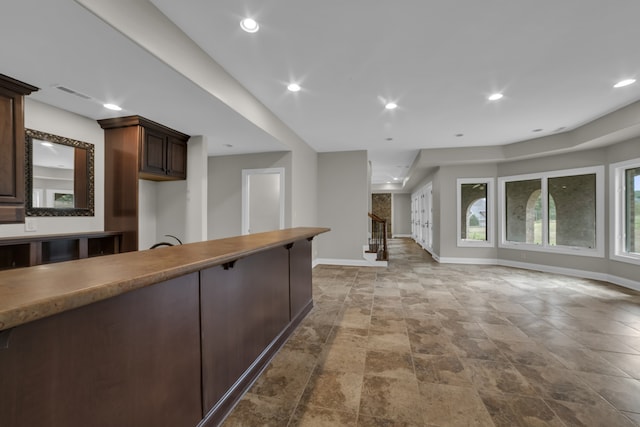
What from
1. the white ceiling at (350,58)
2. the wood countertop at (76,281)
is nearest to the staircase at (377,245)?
the white ceiling at (350,58)

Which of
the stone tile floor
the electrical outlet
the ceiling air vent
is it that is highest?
the ceiling air vent

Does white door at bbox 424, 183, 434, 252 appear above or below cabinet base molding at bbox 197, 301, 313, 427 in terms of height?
above

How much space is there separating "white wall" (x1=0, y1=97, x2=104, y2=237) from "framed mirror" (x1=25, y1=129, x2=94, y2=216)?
60 mm

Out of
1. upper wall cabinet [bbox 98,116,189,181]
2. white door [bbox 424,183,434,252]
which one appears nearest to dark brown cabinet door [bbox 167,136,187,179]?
upper wall cabinet [bbox 98,116,189,181]

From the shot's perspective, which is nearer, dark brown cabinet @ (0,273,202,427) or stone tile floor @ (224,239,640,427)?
dark brown cabinet @ (0,273,202,427)

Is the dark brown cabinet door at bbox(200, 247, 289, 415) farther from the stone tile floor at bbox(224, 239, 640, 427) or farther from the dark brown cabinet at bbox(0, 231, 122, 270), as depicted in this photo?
the dark brown cabinet at bbox(0, 231, 122, 270)

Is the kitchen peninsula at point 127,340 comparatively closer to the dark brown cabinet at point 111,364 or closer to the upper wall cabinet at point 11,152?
the dark brown cabinet at point 111,364

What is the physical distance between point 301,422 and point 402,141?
5107 mm

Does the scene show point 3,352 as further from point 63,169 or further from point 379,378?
point 63,169

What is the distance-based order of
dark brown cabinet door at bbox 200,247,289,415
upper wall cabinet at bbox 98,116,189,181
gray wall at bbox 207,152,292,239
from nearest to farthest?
dark brown cabinet door at bbox 200,247,289,415, upper wall cabinet at bbox 98,116,189,181, gray wall at bbox 207,152,292,239

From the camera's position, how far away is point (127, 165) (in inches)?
138

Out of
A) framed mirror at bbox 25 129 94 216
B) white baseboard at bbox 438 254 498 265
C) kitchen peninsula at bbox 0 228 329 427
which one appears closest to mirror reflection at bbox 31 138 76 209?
framed mirror at bbox 25 129 94 216

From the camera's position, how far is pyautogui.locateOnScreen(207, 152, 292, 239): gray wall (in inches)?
210

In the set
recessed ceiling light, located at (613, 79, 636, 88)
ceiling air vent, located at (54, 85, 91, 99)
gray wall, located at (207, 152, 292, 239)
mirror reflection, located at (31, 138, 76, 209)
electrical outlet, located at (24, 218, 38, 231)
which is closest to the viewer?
ceiling air vent, located at (54, 85, 91, 99)
